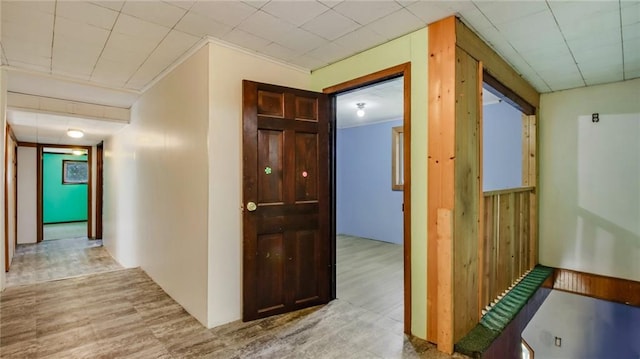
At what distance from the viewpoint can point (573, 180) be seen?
12.9ft

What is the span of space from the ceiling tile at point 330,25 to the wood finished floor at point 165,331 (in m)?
2.39

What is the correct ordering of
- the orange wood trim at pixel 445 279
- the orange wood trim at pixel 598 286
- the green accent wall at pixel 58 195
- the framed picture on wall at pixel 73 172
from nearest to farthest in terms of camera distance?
the orange wood trim at pixel 445 279 → the orange wood trim at pixel 598 286 → the green accent wall at pixel 58 195 → the framed picture on wall at pixel 73 172

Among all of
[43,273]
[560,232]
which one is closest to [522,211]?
[560,232]

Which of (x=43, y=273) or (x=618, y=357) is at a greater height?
(x=43, y=273)

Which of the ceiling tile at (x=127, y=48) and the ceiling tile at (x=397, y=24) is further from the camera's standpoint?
the ceiling tile at (x=127, y=48)

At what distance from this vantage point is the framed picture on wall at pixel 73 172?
10.3m

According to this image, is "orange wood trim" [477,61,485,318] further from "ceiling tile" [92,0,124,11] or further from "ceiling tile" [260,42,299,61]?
"ceiling tile" [92,0,124,11]

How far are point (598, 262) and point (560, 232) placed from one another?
1.58ft

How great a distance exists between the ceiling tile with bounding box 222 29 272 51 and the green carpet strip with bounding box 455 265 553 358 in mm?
2795

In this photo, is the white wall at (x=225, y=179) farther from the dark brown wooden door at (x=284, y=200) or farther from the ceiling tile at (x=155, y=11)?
the ceiling tile at (x=155, y=11)

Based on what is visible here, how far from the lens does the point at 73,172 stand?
1047 centimetres

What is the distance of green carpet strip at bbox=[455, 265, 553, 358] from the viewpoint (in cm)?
221

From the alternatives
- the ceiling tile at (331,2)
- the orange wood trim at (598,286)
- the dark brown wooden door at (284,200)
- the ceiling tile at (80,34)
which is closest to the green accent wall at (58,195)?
the ceiling tile at (80,34)

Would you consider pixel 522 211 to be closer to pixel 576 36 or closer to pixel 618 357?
pixel 576 36
